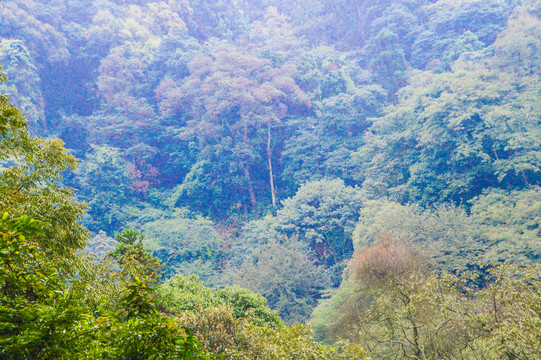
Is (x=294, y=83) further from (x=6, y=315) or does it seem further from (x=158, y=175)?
(x=6, y=315)

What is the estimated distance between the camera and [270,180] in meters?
22.9

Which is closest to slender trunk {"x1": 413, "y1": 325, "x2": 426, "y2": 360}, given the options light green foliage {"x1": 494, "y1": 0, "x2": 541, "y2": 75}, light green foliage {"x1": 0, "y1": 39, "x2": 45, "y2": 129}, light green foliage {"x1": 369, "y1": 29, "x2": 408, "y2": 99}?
light green foliage {"x1": 494, "y1": 0, "x2": 541, "y2": 75}

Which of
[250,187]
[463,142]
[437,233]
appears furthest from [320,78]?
[437,233]

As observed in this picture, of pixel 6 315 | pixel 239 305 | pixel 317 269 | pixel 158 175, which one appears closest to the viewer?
pixel 6 315

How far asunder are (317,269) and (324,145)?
365 inches

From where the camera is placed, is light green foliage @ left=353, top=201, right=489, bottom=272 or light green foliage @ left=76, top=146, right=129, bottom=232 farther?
light green foliage @ left=76, top=146, right=129, bottom=232

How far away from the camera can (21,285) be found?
1769 mm

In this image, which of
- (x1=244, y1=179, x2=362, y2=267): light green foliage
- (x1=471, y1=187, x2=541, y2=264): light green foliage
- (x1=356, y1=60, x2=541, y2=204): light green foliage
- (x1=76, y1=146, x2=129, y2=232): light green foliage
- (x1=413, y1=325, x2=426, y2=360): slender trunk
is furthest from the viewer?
(x1=76, y1=146, x2=129, y2=232): light green foliage

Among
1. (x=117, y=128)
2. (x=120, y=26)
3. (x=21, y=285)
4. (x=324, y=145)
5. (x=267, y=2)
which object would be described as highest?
(x=267, y=2)

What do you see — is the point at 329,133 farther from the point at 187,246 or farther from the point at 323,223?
the point at 187,246

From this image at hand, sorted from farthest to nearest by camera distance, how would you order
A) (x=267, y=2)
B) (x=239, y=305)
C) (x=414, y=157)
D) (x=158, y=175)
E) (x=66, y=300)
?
(x=267, y=2)
(x=158, y=175)
(x=414, y=157)
(x=239, y=305)
(x=66, y=300)

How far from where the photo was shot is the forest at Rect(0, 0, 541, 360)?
131 inches

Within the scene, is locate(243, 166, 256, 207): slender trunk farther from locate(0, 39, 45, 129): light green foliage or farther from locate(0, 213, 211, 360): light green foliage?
locate(0, 213, 211, 360): light green foliage

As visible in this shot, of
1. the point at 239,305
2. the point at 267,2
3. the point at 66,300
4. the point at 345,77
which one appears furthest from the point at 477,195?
the point at 267,2
